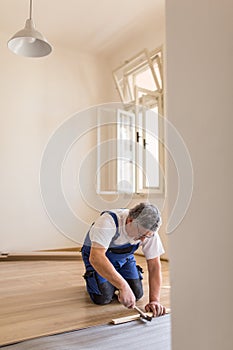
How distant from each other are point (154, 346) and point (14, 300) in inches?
40.2

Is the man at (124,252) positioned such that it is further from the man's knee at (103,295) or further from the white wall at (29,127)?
the white wall at (29,127)

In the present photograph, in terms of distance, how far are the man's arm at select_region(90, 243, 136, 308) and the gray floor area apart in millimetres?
108

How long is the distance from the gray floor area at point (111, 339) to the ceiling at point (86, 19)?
3196mm

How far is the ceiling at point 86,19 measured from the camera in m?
3.45

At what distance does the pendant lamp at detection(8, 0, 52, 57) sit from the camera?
2.50 meters

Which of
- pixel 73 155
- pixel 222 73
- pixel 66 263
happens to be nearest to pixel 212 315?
pixel 222 73

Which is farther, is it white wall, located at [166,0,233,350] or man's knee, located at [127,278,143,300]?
man's knee, located at [127,278,143,300]

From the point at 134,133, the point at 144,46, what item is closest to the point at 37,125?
the point at 134,133

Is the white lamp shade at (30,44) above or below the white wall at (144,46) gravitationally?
below

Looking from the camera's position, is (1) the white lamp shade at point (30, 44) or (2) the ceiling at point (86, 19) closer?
(1) the white lamp shade at point (30, 44)

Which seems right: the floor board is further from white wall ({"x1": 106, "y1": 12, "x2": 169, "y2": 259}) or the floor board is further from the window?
the window

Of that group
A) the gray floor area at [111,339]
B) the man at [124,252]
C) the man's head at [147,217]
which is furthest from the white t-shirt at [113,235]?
the gray floor area at [111,339]

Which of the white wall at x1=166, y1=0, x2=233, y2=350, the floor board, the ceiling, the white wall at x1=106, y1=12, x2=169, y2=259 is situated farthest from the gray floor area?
the ceiling

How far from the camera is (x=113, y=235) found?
1.69 meters
